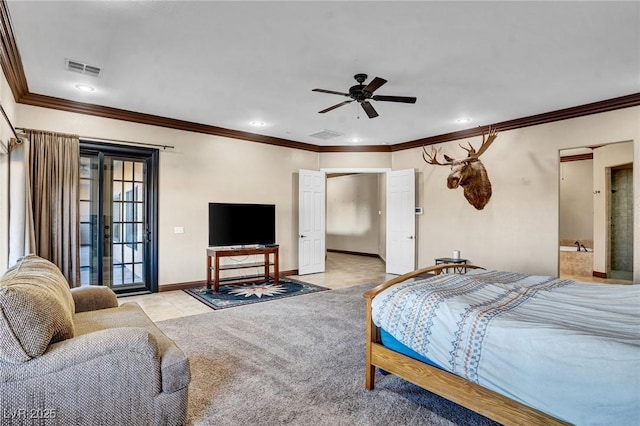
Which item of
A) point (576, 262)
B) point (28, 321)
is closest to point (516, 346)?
point (28, 321)

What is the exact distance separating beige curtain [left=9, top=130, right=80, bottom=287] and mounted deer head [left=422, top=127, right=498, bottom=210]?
535 centimetres

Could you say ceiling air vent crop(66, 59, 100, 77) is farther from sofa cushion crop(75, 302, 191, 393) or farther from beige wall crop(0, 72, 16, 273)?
sofa cushion crop(75, 302, 191, 393)

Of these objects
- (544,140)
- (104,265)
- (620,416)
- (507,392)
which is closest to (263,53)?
(507,392)

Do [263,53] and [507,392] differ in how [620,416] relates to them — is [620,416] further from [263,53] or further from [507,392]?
[263,53]

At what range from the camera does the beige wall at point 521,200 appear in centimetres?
482

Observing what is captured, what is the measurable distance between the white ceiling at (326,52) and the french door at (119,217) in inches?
32.3

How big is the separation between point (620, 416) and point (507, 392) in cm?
45

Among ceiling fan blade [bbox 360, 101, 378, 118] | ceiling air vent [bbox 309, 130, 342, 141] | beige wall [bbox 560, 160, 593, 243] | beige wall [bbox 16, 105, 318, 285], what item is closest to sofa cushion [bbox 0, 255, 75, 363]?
ceiling fan blade [bbox 360, 101, 378, 118]

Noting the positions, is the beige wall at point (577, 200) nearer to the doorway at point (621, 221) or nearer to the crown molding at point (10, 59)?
the doorway at point (621, 221)

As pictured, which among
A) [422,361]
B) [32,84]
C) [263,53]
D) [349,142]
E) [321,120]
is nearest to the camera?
[422,361]

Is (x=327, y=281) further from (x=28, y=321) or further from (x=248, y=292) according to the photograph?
(x=28, y=321)

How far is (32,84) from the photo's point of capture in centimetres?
421

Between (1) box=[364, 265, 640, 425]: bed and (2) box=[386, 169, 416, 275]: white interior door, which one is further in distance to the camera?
(2) box=[386, 169, 416, 275]: white interior door

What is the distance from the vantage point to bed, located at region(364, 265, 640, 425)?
1.52 metres
